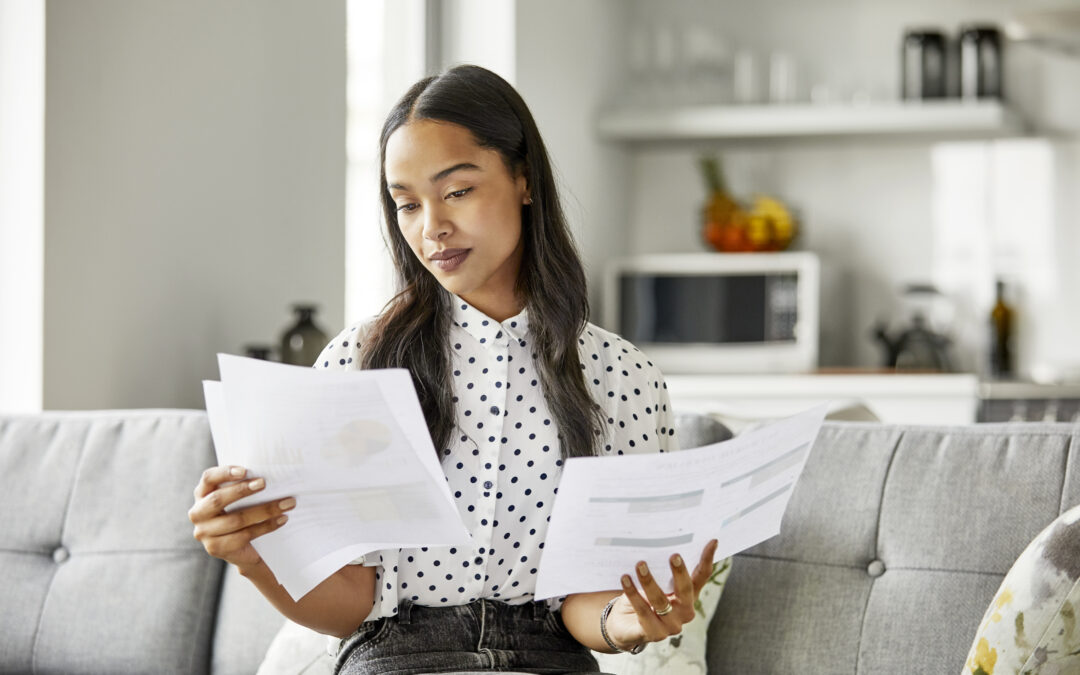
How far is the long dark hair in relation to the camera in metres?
1.39

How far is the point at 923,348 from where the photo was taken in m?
4.79

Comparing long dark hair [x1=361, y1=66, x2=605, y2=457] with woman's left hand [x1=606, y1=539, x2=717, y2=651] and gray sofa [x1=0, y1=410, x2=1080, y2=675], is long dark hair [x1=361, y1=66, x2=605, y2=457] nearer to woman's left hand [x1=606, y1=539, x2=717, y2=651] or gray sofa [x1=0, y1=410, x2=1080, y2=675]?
woman's left hand [x1=606, y1=539, x2=717, y2=651]

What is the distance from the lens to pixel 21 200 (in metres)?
2.49

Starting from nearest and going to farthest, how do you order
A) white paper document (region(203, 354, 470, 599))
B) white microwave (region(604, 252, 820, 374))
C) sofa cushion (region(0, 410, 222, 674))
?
white paper document (region(203, 354, 470, 599)) → sofa cushion (region(0, 410, 222, 674)) → white microwave (region(604, 252, 820, 374))

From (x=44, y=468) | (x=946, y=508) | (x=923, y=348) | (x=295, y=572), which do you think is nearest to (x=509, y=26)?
(x=923, y=348)

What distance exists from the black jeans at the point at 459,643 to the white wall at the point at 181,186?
1.38 meters

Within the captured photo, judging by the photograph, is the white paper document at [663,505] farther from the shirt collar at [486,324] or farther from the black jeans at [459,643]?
the shirt collar at [486,324]

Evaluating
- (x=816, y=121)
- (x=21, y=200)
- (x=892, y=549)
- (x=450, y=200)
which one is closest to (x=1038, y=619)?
(x=892, y=549)

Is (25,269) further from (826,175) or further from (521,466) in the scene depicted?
(826,175)

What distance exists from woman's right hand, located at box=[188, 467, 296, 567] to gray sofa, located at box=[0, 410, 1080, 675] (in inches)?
34.5

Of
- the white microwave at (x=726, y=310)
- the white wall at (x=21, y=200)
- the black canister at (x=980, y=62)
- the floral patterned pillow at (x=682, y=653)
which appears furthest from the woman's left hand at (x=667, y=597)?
the black canister at (x=980, y=62)

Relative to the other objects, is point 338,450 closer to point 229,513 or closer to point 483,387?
point 229,513

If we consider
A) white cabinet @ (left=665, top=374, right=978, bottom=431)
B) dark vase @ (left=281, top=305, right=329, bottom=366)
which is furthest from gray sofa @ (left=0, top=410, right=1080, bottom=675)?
white cabinet @ (left=665, top=374, right=978, bottom=431)

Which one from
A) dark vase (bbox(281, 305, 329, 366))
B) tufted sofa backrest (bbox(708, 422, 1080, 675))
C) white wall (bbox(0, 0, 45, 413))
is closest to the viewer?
tufted sofa backrest (bbox(708, 422, 1080, 675))
